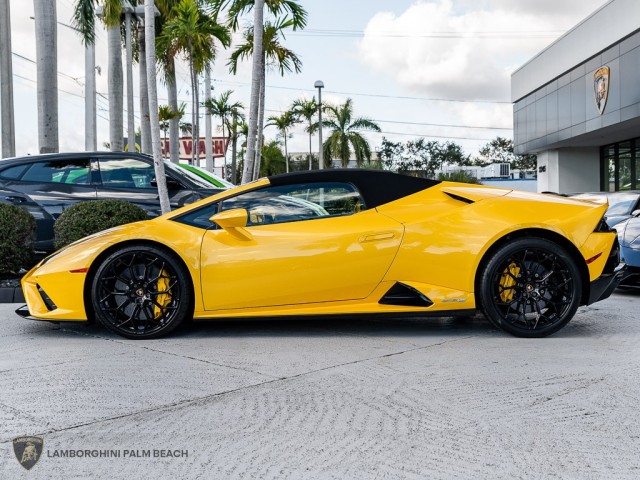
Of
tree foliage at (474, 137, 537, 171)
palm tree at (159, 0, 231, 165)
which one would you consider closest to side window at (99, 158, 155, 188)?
palm tree at (159, 0, 231, 165)

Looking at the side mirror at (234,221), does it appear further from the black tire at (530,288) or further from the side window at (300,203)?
the black tire at (530,288)

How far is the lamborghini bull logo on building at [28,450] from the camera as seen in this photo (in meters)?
2.88

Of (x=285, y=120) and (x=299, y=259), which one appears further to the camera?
(x=285, y=120)

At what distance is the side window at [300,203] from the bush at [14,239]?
3.92 m

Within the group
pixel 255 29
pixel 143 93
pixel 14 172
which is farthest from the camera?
pixel 143 93

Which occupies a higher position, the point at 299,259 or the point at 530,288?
the point at 299,259

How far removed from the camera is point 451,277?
200 inches

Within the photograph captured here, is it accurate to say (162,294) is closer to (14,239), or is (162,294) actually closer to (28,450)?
(28,450)

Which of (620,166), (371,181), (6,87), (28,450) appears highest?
(6,87)

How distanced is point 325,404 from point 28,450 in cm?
142

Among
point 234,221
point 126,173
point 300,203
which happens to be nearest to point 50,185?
point 126,173

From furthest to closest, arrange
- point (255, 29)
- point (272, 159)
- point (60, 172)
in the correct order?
point (272, 159) < point (255, 29) < point (60, 172)

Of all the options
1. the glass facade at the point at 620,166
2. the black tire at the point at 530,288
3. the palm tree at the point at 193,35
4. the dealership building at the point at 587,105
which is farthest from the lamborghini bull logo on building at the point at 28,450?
the glass facade at the point at 620,166

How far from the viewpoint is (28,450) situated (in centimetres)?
299
